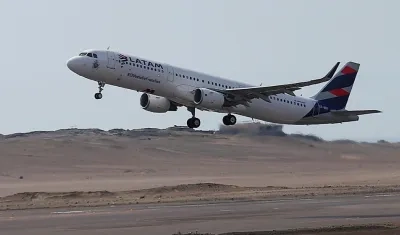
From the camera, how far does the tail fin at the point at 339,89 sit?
65.2 m

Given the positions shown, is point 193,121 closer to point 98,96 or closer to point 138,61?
point 138,61

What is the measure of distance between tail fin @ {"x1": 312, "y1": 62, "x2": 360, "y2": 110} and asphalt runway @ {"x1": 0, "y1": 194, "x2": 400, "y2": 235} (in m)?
20.5

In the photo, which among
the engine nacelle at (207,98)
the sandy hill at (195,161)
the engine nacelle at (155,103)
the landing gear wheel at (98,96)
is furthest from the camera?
the sandy hill at (195,161)

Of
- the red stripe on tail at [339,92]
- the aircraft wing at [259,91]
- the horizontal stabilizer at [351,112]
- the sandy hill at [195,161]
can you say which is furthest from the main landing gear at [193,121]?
the red stripe on tail at [339,92]

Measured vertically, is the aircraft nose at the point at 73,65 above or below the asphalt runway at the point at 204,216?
above

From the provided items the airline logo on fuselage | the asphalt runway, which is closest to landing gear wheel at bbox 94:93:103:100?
the airline logo on fuselage

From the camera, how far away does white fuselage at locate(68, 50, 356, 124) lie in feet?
171

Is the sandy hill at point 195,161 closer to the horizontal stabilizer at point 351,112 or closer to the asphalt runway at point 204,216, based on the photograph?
the horizontal stabilizer at point 351,112

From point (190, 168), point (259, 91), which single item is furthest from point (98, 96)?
point (190, 168)

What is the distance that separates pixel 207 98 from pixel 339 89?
15.1 m

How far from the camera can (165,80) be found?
54.2 metres

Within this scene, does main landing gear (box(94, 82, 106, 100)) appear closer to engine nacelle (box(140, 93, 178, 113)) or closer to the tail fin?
engine nacelle (box(140, 93, 178, 113))

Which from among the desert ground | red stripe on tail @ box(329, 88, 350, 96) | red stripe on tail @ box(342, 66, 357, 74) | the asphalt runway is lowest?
the asphalt runway

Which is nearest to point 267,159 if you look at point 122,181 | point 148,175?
point 148,175
